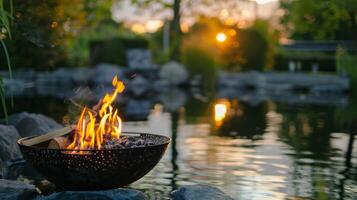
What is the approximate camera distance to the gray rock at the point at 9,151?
1033cm

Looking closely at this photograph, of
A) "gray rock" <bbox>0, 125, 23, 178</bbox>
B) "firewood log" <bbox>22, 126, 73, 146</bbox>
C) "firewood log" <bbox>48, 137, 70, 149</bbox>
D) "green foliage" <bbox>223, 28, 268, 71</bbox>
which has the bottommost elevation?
"gray rock" <bbox>0, 125, 23, 178</bbox>

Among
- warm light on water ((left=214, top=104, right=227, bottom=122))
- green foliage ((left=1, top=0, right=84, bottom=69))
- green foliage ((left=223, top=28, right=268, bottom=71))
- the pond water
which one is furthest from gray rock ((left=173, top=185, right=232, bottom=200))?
green foliage ((left=223, top=28, right=268, bottom=71))

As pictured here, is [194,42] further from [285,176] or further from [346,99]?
[285,176]

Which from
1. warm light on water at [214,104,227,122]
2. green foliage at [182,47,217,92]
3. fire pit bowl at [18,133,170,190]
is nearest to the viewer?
fire pit bowl at [18,133,170,190]

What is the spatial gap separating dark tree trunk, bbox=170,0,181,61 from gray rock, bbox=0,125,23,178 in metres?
30.2

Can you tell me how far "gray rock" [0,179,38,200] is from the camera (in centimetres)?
774

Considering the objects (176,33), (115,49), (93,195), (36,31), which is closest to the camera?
(93,195)

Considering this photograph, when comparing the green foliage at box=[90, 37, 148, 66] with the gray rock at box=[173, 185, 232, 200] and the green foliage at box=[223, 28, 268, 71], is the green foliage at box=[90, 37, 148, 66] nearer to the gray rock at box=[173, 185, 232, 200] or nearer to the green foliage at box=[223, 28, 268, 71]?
the green foliage at box=[223, 28, 268, 71]

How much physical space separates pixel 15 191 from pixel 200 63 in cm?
3141

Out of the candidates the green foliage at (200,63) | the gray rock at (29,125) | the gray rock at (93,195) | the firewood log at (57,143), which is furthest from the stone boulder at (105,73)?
the gray rock at (93,195)

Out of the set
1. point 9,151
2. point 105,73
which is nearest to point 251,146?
point 9,151

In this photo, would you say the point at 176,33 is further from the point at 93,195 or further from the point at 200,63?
the point at 93,195

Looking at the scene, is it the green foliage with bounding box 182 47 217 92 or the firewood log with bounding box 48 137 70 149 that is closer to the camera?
the firewood log with bounding box 48 137 70 149

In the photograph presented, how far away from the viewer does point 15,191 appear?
25.7 feet
